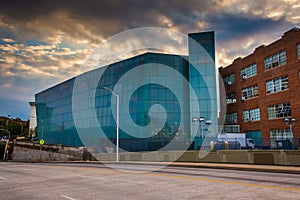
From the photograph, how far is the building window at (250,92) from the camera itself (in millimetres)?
48516

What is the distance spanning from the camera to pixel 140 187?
12.3 metres

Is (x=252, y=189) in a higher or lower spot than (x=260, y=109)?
lower

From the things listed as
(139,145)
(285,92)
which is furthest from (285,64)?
(139,145)

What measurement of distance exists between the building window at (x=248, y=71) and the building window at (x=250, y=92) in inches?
81.3

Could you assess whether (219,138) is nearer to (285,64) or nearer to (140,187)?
(285,64)

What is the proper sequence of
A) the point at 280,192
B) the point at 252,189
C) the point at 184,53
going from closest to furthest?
the point at 280,192
the point at 252,189
the point at 184,53

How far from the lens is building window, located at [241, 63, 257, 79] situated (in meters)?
49.0

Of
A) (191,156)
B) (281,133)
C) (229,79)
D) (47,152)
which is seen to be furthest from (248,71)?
(47,152)

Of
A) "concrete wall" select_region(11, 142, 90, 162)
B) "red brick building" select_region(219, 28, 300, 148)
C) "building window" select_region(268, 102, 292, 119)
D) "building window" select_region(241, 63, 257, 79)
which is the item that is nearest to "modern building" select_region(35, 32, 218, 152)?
"concrete wall" select_region(11, 142, 90, 162)

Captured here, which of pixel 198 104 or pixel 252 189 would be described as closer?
pixel 252 189

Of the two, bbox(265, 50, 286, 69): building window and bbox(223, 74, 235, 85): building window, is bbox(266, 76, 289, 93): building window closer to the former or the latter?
bbox(265, 50, 286, 69): building window

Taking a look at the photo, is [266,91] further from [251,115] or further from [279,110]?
[251,115]

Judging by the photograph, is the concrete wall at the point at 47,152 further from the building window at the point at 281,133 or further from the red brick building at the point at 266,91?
the building window at the point at 281,133

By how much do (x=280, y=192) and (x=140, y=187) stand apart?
5.28 m
